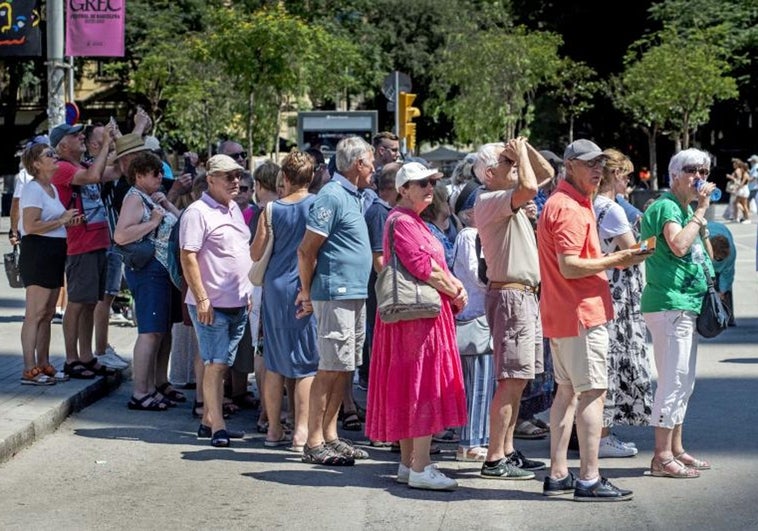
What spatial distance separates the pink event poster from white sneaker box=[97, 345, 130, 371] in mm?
4483

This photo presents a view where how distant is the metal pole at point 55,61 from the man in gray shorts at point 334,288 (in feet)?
22.7

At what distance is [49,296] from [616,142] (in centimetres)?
5109

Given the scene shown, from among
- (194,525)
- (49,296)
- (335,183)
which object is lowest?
(194,525)

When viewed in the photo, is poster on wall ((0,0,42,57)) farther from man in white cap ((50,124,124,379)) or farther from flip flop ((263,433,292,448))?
flip flop ((263,433,292,448))

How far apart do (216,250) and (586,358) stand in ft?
9.23

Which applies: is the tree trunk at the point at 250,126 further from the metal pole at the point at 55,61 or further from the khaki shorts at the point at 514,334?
the khaki shorts at the point at 514,334

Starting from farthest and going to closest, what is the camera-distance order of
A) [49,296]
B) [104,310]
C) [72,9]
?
[72,9], [104,310], [49,296]

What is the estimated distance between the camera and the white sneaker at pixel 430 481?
26.2 ft

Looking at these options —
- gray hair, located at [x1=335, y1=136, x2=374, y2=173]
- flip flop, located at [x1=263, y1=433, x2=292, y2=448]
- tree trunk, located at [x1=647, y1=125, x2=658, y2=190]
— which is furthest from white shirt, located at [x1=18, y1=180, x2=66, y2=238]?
tree trunk, located at [x1=647, y1=125, x2=658, y2=190]

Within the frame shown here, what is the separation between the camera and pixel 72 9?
15898 mm

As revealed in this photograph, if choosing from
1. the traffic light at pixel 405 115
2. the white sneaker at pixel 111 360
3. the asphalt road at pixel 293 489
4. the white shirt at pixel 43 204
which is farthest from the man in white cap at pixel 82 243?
the traffic light at pixel 405 115

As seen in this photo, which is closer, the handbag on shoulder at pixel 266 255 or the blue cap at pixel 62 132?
the handbag on shoulder at pixel 266 255

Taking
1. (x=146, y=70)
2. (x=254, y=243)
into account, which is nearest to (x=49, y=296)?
(x=254, y=243)

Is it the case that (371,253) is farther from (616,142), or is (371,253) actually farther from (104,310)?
(616,142)
